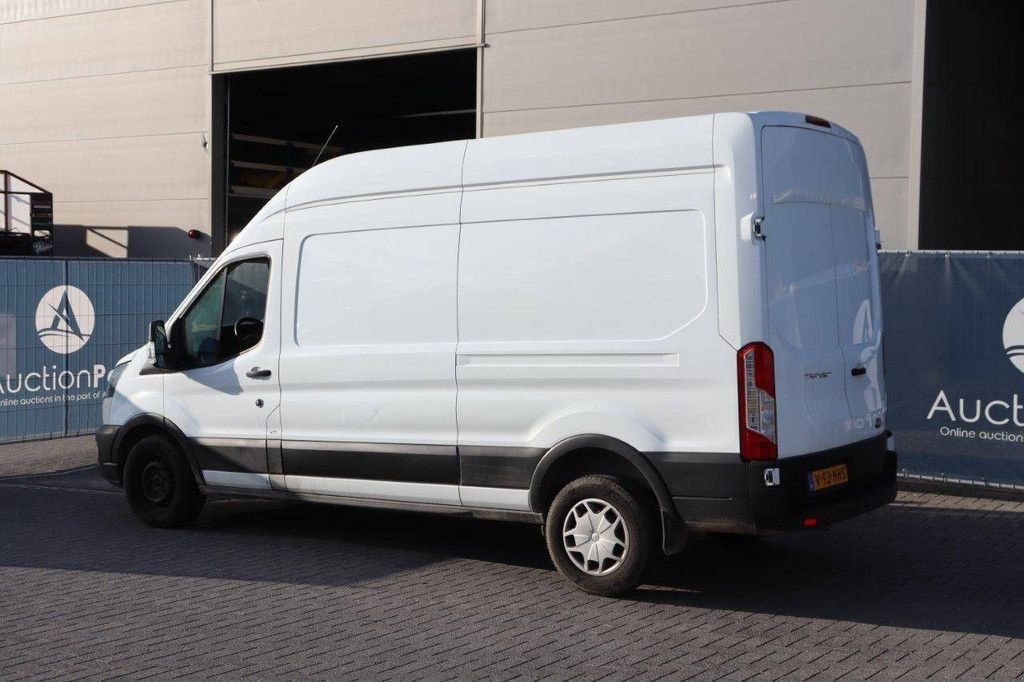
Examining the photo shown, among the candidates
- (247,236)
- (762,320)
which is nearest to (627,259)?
(762,320)

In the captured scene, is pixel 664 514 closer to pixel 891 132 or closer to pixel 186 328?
pixel 186 328

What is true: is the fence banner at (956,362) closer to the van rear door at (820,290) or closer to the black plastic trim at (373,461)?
the van rear door at (820,290)

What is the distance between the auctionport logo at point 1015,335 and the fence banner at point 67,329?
890 centimetres

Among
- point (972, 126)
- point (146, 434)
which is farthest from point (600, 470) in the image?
point (972, 126)

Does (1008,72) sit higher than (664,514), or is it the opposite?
(1008,72)

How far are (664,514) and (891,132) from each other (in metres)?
7.62

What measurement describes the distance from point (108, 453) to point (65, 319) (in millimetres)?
4606

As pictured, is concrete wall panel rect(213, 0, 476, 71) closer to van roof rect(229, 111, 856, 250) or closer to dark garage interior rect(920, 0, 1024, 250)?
dark garage interior rect(920, 0, 1024, 250)

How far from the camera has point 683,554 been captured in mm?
8008

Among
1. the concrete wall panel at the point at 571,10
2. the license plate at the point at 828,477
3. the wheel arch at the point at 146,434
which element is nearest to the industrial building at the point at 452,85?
the concrete wall panel at the point at 571,10

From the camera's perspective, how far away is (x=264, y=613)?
21.4ft

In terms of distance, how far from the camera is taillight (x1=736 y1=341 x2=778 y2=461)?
247 inches

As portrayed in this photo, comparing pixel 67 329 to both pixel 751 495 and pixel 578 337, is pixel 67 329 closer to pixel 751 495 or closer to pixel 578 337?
pixel 578 337

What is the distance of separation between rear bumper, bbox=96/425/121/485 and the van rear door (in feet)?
16.7
